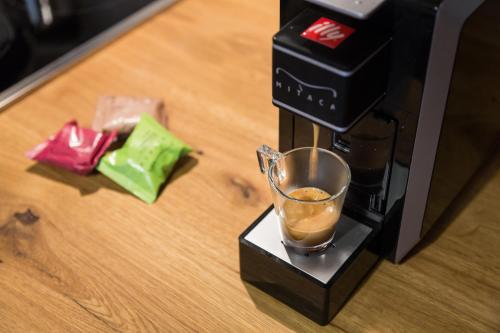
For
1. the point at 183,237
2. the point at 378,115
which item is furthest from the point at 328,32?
the point at 183,237

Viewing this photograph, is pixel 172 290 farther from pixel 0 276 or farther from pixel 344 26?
pixel 344 26

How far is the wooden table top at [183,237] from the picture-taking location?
0.75 metres

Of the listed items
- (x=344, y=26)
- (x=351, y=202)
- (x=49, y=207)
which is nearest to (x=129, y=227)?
(x=49, y=207)

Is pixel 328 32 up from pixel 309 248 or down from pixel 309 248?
up

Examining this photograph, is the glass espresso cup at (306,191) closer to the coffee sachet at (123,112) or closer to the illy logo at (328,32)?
the illy logo at (328,32)

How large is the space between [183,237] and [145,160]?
4.9 inches

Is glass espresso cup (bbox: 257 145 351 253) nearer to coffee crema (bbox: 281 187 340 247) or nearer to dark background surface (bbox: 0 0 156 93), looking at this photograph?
coffee crema (bbox: 281 187 340 247)

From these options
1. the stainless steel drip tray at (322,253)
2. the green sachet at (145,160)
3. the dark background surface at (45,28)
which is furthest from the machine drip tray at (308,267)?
the dark background surface at (45,28)

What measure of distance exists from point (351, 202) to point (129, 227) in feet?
0.91

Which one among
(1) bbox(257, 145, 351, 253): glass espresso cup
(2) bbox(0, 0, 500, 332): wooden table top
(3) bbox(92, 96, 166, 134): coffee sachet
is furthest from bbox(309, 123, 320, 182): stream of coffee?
(3) bbox(92, 96, 166, 134): coffee sachet

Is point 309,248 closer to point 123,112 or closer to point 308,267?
point 308,267

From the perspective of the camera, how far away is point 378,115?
680 mm

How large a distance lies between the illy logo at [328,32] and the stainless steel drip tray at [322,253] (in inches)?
9.5

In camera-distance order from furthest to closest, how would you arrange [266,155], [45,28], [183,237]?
[45,28], [183,237], [266,155]
